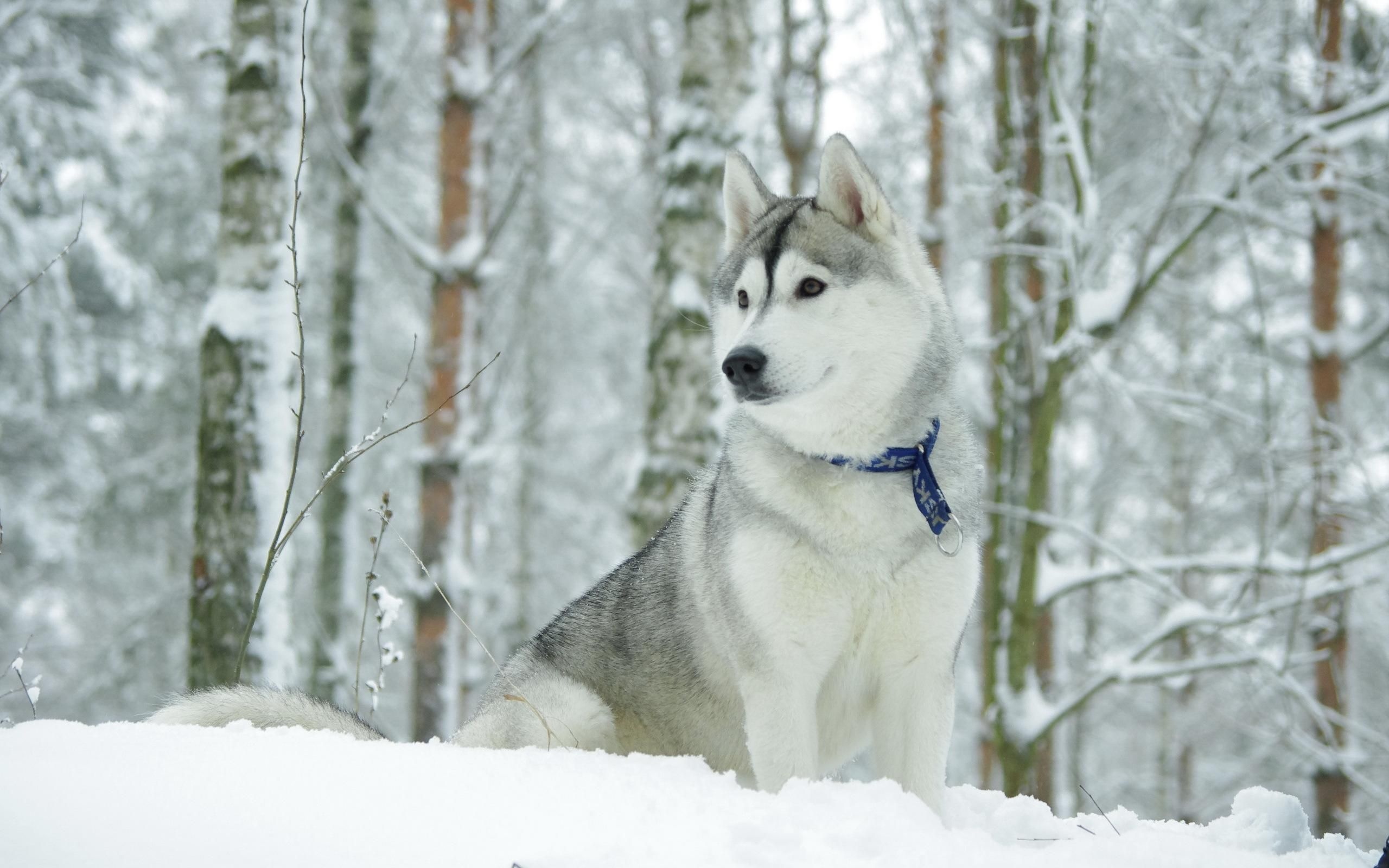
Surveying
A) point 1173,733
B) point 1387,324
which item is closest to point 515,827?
point 1387,324

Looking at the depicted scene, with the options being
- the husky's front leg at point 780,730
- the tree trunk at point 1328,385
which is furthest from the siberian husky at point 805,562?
the tree trunk at point 1328,385

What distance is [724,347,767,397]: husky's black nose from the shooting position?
248 centimetres

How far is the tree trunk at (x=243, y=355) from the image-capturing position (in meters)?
4.13

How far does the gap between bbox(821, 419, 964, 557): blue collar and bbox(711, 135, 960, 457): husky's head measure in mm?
28

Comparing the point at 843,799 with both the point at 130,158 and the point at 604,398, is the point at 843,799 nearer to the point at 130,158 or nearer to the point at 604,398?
the point at 130,158

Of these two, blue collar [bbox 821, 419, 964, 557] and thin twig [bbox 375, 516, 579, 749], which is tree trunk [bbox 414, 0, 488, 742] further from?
blue collar [bbox 821, 419, 964, 557]

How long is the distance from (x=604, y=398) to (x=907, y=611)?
50.4 feet

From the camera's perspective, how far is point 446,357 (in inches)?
267

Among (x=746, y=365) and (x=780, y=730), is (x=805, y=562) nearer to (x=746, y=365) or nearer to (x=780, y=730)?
(x=780, y=730)

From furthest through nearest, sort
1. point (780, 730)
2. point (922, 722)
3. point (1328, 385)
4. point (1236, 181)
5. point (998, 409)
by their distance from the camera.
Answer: point (998, 409) < point (1328, 385) < point (1236, 181) < point (922, 722) < point (780, 730)

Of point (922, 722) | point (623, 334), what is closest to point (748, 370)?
point (922, 722)

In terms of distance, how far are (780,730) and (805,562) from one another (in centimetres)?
45

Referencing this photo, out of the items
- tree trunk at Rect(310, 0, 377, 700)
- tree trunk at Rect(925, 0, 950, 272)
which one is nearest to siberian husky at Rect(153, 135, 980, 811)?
tree trunk at Rect(310, 0, 377, 700)

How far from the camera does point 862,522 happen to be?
8.27 ft
